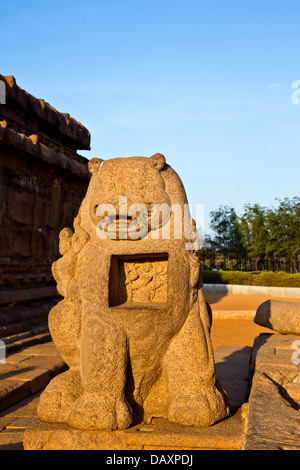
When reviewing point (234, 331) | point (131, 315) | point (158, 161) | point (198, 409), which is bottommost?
point (234, 331)

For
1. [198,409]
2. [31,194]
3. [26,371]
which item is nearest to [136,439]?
[198,409]

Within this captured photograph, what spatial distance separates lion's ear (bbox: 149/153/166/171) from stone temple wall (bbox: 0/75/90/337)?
3.39 meters

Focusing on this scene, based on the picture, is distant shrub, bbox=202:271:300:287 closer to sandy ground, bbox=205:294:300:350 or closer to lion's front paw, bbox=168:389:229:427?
sandy ground, bbox=205:294:300:350

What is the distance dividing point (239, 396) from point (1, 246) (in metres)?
3.86

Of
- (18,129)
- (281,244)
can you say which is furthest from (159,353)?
(281,244)

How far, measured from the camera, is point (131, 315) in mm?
2555

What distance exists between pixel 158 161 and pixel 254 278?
604 inches

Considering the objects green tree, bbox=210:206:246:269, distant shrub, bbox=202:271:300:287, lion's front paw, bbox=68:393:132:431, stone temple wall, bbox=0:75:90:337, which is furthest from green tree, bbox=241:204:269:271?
lion's front paw, bbox=68:393:132:431

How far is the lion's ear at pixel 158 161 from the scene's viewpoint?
9.24 feet

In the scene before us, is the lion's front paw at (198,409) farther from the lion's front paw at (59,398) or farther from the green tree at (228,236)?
the green tree at (228,236)

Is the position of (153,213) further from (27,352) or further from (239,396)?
(27,352)

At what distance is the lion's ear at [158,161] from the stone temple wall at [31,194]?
11.1 feet

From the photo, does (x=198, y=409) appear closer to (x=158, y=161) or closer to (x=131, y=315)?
(x=131, y=315)

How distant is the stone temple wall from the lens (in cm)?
597
